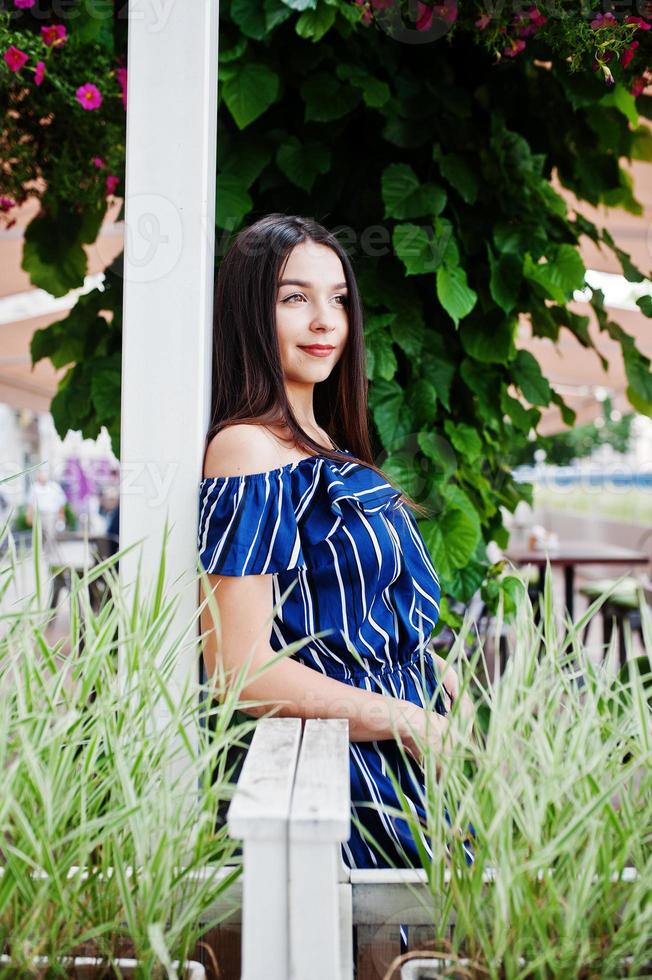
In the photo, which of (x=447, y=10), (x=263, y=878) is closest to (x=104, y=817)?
(x=263, y=878)

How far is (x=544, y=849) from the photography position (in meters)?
0.66

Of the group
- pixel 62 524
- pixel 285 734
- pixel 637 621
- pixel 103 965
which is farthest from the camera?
pixel 62 524

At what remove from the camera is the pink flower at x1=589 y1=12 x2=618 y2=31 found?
1.24 m

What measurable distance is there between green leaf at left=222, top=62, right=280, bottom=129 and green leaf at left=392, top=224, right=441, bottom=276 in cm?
34

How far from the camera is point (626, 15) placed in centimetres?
131

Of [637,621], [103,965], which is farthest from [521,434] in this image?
[637,621]

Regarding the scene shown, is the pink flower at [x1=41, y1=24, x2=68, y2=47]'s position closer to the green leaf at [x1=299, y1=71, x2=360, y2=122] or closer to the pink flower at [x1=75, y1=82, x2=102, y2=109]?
the pink flower at [x1=75, y1=82, x2=102, y2=109]

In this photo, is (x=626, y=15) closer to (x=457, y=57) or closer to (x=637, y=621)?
(x=457, y=57)

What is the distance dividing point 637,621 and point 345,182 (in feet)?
12.1

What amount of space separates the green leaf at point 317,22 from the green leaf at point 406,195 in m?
0.30

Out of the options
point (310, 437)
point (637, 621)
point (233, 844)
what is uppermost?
point (310, 437)

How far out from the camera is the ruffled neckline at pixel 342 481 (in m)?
1.10

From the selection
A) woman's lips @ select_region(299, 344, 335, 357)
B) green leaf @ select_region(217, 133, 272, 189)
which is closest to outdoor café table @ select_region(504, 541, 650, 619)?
green leaf @ select_region(217, 133, 272, 189)

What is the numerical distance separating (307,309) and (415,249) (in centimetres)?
50
